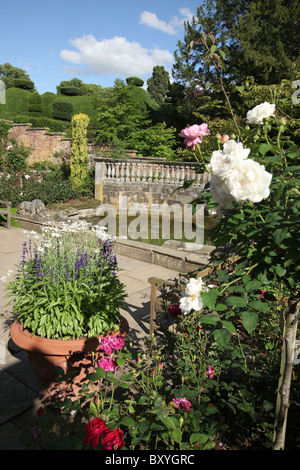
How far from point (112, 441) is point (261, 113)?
159cm

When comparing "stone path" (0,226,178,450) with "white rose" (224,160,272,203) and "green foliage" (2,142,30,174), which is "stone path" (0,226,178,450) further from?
"green foliage" (2,142,30,174)

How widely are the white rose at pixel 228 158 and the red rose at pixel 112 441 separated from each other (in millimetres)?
1187

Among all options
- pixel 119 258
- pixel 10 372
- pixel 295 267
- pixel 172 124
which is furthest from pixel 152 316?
pixel 172 124

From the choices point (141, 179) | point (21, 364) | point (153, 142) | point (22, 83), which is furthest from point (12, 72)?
point (21, 364)

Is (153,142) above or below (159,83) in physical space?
below

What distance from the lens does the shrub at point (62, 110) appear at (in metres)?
20.3

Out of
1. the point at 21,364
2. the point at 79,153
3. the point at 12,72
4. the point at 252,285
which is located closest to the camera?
the point at 252,285

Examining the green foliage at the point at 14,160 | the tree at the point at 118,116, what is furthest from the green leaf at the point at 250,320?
the tree at the point at 118,116

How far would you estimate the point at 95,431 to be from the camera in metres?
1.37

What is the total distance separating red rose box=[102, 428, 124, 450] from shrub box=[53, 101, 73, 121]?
21.5 metres

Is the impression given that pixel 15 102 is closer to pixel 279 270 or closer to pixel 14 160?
pixel 14 160

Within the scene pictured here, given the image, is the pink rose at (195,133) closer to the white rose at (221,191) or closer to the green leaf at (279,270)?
the white rose at (221,191)

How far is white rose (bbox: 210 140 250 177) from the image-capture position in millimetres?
974

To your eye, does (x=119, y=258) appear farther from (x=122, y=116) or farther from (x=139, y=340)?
(x=122, y=116)
